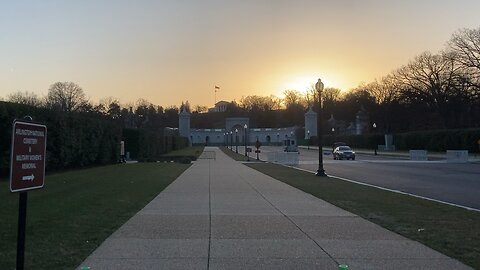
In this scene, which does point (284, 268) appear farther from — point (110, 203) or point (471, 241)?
point (110, 203)

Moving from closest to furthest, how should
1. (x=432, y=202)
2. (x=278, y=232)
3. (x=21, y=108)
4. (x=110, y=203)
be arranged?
(x=278, y=232) → (x=110, y=203) → (x=432, y=202) → (x=21, y=108)

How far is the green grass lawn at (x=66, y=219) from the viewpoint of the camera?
739cm

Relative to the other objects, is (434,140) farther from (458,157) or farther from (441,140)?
(458,157)

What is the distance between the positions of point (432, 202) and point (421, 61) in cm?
8513

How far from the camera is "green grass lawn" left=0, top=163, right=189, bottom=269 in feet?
24.2

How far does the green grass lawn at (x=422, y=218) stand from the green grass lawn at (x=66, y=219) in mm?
5541

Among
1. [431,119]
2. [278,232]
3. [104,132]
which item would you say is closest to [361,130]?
[431,119]

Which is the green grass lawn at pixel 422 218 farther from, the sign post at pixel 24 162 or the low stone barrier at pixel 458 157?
the low stone barrier at pixel 458 157

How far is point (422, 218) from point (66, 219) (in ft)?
25.7

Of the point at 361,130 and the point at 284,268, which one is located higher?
the point at 361,130

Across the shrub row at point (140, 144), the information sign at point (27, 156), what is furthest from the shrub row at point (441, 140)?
the information sign at point (27, 156)

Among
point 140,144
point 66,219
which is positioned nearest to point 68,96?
point 140,144

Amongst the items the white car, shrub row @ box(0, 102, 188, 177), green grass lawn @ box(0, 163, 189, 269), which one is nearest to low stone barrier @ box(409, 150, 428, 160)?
the white car

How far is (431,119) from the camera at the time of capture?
9494 centimetres
